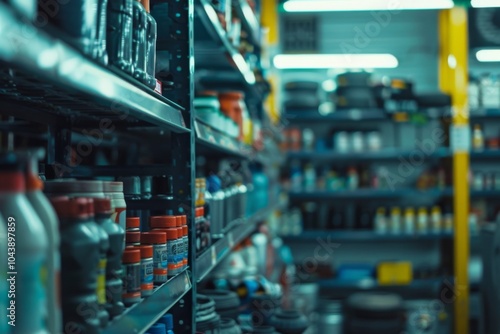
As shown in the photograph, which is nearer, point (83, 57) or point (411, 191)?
point (83, 57)

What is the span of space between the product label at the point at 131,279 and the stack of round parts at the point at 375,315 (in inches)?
170

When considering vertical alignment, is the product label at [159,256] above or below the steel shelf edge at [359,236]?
above

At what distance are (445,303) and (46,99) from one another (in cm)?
530

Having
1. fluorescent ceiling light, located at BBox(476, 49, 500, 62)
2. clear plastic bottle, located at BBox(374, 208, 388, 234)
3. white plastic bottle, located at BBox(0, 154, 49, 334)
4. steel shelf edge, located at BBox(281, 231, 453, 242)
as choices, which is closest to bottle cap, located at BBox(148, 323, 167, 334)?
white plastic bottle, located at BBox(0, 154, 49, 334)

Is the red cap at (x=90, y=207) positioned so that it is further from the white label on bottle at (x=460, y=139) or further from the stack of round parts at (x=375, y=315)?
the white label on bottle at (x=460, y=139)

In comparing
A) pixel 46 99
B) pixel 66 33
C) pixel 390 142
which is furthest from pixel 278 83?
pixel 66 33

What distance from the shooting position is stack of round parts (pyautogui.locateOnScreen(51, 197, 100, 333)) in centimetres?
97

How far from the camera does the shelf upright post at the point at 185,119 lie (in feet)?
5.90

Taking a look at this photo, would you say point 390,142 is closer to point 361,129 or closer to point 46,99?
point 361,129

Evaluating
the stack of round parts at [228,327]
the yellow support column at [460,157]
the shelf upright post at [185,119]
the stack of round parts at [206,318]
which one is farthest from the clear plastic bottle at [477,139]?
the shelf upright post at [185,119]

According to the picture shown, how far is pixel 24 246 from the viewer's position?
2.65 feet

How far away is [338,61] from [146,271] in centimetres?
580

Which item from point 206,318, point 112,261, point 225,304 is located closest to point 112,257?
point 112,261

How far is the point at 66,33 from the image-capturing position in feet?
3.27
